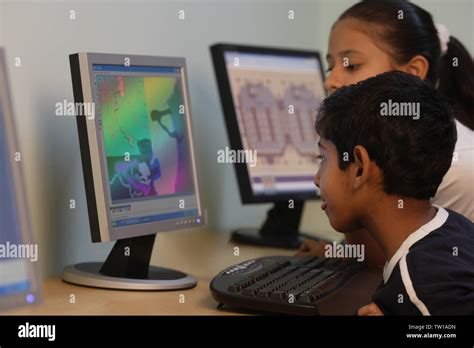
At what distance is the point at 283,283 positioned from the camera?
130 centimetres

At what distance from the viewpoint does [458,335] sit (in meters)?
1.18

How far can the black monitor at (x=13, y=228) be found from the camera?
1026mm

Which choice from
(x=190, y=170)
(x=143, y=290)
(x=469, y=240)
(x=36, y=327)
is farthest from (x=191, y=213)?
(x=469, y=240)

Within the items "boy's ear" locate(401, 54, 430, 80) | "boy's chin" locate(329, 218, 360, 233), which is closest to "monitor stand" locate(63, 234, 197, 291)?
"boy's chin" locate(329, 218, 360, 233)

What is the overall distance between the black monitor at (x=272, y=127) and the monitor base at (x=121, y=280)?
46cm

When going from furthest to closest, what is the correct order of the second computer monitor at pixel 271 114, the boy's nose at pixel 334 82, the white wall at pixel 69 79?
the second computer monitor at pixel 271 114 → the boy's nose at pixel 334 82 → the white wall at pixel 69 79

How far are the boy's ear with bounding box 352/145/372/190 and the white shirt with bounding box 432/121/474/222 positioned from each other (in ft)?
1.05

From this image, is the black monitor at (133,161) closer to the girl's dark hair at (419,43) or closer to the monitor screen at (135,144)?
the monitor screen at (135,144)

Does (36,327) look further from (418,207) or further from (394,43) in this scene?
(394,43)

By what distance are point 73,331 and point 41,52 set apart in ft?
1.79

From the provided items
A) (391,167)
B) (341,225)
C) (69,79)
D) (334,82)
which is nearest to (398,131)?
(391,167)

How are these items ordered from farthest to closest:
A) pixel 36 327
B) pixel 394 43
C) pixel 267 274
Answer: pixel 394 43
pixel 267 274
pixel 36 327

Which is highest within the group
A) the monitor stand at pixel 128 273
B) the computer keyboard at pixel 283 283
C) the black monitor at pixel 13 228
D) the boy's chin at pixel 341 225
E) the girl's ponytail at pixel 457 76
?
the girl's ponytail at pixel 457 76

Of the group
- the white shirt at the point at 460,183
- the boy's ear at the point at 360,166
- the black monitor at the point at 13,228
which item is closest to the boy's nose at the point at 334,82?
the white shirt at the point at 460,183
